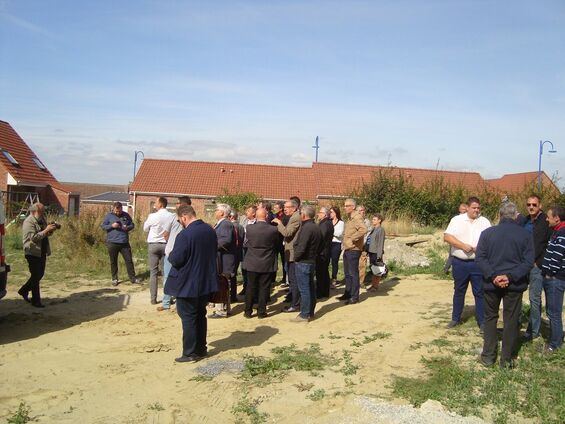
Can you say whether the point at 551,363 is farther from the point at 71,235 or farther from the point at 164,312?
the point at 71,235

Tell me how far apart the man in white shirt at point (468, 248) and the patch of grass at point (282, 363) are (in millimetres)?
2347

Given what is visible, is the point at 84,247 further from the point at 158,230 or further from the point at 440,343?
the point at 440,343

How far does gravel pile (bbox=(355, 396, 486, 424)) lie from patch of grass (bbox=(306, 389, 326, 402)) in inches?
15.9

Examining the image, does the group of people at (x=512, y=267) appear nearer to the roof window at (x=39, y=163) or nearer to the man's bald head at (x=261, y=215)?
the man's bald head at (x=261, y=215)

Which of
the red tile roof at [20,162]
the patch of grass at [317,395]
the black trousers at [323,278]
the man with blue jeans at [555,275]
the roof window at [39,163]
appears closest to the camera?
the patch of grass at [317,395]

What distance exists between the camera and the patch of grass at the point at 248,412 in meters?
4.80

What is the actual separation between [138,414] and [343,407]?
75.6 inches

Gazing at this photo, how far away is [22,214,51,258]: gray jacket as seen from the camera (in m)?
8.99

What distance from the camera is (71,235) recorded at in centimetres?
1530

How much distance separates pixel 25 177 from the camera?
32625 mm

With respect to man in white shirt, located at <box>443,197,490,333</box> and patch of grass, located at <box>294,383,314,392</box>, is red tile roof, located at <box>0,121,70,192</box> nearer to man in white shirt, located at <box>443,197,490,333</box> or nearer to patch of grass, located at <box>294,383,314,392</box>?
man in white shirt, located at <box>443,197,490,333</box>

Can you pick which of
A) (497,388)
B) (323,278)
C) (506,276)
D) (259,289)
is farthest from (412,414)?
(323,278)

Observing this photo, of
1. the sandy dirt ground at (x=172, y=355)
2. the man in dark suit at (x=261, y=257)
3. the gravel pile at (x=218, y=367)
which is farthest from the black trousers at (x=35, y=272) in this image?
the gravel pile at (x=218, y=367)

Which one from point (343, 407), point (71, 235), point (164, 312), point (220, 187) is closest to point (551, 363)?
point (343, 407)
